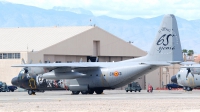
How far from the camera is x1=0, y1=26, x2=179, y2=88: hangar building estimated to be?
85.7 meters

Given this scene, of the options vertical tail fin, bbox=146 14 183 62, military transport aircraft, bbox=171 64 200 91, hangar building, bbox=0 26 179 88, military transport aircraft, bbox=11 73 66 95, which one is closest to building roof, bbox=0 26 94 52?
hangar building, bbox=0 26 179 88

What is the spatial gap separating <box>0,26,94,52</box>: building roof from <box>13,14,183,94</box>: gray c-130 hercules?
29088 millimetres

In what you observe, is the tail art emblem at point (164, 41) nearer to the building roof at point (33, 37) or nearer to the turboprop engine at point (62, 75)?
the turboprop engine at point (62, 75)

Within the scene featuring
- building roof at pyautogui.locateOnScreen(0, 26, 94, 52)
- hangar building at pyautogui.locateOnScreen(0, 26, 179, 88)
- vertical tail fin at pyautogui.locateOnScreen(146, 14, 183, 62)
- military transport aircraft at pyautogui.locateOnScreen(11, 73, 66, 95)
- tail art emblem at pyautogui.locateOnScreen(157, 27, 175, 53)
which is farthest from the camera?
building roof at pyautogui.locateOnScreen(0, 26, 94, 52)

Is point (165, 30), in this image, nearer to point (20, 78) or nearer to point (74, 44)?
point (20, 78)

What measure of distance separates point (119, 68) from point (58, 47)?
31823 millimetres

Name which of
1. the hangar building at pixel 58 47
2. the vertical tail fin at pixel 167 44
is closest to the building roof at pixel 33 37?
the hangar building at pixel 58 47

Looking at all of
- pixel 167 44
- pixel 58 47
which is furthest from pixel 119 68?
pixel 58 47

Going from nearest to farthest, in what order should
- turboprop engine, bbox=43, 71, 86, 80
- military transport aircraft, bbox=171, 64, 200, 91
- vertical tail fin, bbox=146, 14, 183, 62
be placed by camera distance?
vertical tail fin, bbox=146, 14, 183, 62
turboprop engine, bbox=43, 71, 86, 80
military transport aircraft, bbox=171, 64, 200, 91

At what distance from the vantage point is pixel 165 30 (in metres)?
56.8

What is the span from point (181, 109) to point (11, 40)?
5965cm

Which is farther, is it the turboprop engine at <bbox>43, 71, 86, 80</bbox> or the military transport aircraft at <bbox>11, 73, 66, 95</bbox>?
the military transport aircraft at <bbox>11, 73, 66, 95</bbox>

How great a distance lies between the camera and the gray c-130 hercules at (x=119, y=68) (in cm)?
5622

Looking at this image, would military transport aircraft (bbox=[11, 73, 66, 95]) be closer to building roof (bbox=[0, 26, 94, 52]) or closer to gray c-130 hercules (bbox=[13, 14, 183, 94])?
gray c-130 hercules (bbox=[13, 14, 183, 94])
